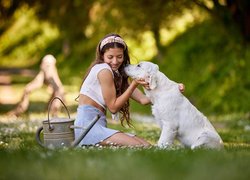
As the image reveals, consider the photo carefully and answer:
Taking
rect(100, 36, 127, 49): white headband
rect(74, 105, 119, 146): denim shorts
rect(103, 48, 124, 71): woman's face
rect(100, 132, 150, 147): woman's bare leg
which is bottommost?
rect(100, 132, 150, 147): woman's bare leg

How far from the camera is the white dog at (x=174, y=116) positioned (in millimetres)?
7844

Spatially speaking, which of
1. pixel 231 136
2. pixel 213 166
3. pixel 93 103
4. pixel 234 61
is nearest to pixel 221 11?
pixel 234 61

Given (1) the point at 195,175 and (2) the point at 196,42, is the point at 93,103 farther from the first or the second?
(2) the point at 196,42

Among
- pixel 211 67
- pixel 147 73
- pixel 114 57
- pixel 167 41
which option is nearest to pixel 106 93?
pixel 114 57

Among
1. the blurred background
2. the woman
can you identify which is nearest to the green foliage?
the blurred background

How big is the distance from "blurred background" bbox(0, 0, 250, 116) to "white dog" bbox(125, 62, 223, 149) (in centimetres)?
150

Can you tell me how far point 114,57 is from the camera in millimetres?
8406

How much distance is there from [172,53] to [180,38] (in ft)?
6.27

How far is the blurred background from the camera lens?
18.5 meters

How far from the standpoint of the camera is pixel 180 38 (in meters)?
27.2

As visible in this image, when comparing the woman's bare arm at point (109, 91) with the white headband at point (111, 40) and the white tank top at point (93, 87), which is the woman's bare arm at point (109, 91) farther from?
the white headband at point (111, 40)

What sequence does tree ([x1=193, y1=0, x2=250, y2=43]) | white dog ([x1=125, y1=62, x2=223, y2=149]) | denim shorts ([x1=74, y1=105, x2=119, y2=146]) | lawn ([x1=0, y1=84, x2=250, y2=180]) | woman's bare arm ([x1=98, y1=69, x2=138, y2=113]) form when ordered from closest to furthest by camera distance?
lawn ([x1=0, y1=84, x2=250, y2=180]) → white dog ([x1=125, y1=62, x2=223, y2=149]) → woman's bare arm ([x1=98, y1=69, x2=138, y2=113]) → denim shorts ([x1=74, y1=105, x2=119, y2=146]) → tree ([x1=193, y1=0, x2=250, y2=43])

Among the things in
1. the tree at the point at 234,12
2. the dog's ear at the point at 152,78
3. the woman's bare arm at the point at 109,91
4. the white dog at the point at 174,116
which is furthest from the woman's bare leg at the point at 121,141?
the tree at the point at 234,12

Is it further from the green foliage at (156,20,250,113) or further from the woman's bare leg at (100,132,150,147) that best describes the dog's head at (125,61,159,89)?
the green foliage at (156,20,250,113)
